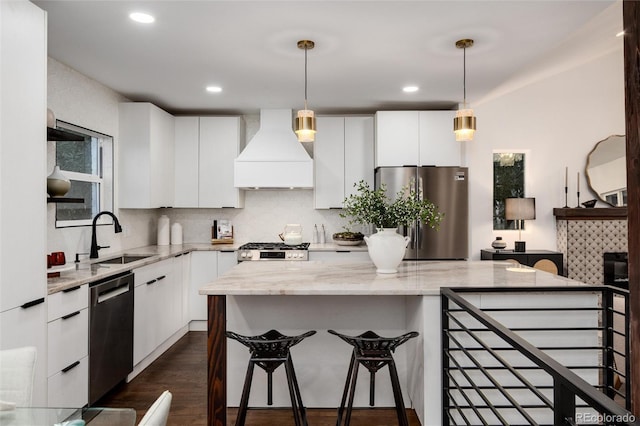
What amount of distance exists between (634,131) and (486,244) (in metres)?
4.40

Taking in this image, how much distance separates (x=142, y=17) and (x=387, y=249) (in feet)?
6.95

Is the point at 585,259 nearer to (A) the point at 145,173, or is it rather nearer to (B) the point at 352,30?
(B) the point at 352,30

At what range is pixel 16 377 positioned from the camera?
61.1 inches

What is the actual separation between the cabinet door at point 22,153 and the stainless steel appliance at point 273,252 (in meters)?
2.49

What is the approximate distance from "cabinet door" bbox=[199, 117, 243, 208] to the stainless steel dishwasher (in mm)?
1936

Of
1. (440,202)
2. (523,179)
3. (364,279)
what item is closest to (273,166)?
(440,202)

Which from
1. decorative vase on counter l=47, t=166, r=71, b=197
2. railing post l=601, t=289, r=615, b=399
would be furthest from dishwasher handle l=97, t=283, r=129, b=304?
railing post l=601, t=289, r=615, b=399

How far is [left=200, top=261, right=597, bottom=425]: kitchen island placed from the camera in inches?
94.0

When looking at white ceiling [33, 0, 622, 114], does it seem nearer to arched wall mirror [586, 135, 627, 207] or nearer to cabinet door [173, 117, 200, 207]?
cabinet door [173, 117, 200, 207]

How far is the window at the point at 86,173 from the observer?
11.8ft

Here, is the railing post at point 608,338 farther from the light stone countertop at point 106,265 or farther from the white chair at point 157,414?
the light stone countertop at point 106,265

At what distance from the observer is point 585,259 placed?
546cm

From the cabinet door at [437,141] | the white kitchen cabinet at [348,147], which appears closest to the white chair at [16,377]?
the white kitchen cabinet at [348,147]

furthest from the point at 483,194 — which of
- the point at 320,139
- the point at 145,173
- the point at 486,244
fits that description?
the point at 145,173
